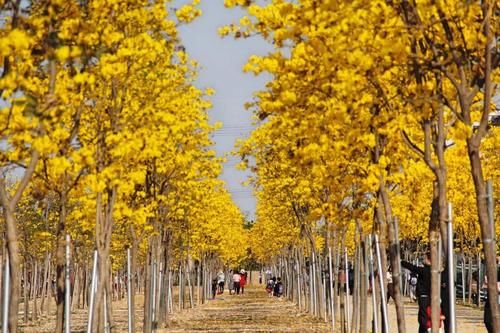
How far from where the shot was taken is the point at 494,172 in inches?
1366

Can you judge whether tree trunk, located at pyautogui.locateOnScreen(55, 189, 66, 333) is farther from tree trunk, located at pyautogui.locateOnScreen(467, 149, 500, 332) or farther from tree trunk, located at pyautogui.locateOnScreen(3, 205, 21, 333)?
tree trunk, located at pyautogui.locateOnScreen(467, 149, 500, 332)

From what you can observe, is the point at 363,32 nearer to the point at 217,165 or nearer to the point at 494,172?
the point at 217,165

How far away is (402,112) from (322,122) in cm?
113

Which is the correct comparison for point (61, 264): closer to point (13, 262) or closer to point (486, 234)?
point (13, 262)

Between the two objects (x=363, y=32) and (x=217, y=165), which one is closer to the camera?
(x=363, y=32)

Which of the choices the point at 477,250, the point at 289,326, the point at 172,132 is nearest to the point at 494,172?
the point at 289,326

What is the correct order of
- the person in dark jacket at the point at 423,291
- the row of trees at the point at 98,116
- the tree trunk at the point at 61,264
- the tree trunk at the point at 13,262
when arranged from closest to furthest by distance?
the row of trees at the point at 98,116
the tree trunk at the point at 13,262
the tree trunk at the point at 61,264
the person in dark jacket at the point at 423,291

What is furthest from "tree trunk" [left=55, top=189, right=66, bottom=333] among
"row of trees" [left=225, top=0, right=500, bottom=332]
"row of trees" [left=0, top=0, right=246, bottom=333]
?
"row of trees" [left=225, top=0, right=500, bottom=332]

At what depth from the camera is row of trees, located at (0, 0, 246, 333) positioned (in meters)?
9.37

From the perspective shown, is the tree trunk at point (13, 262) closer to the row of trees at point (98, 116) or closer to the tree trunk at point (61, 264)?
the row of trees at point (98, 116)

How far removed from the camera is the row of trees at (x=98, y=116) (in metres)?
9.37

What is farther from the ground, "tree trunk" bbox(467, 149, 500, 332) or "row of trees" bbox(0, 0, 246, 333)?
"row of trees" bbox(0, 0, 246, 333)

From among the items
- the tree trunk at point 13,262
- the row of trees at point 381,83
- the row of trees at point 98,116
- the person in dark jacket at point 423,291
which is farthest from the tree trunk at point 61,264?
the person in dark jacket at point 423,291

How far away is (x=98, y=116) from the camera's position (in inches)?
653
